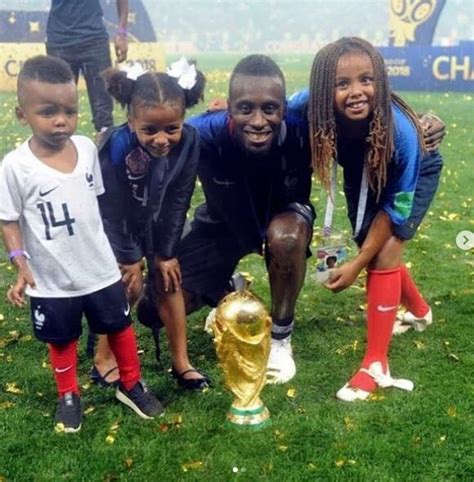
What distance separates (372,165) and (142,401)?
4.64 ft

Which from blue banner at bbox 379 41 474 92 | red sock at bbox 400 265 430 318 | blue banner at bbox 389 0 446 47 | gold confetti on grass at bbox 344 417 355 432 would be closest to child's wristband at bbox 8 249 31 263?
gold confetti on grass at bbox 344 417 355 432

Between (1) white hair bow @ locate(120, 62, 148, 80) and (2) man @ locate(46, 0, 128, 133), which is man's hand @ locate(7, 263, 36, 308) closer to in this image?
(1) white hair bow @ locate(120, 62, 148, 80)

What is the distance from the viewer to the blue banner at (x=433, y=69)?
19.5 meters

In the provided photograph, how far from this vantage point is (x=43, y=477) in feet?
9.61

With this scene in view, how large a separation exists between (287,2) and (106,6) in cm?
3580

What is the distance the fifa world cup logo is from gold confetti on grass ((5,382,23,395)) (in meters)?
20.9

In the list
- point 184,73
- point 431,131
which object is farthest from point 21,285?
point 431,131

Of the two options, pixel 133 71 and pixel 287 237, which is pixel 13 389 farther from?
pixel 133 71

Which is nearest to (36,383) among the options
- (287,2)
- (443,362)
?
(443,362)

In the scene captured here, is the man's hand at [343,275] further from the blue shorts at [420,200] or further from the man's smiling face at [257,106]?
the man's smiling face at [257,106]

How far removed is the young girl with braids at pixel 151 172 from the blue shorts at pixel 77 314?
236 millimetres

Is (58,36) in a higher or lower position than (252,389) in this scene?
higher

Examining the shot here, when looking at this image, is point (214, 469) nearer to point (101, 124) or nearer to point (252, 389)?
point (252, 389)

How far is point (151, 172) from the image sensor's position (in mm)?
3359
